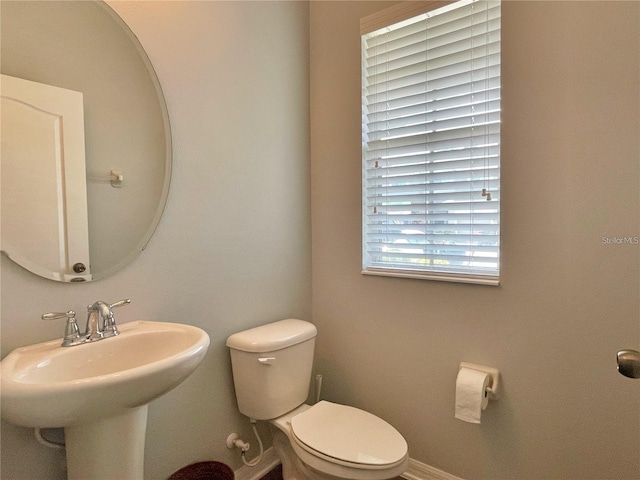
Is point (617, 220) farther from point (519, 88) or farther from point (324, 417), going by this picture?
point (324, 417)

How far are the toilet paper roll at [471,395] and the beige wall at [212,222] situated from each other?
894mm

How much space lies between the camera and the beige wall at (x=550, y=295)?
3.86 ft

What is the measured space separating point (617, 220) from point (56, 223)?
1.81m

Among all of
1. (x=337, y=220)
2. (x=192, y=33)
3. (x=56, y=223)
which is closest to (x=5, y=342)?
(x=56, y=223)

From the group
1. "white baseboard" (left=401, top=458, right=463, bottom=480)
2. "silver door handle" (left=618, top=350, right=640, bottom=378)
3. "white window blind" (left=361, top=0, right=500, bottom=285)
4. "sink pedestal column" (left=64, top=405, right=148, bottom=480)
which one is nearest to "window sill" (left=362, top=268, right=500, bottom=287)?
"white window blind" (left=361, top=0, right=500, bottom=285)

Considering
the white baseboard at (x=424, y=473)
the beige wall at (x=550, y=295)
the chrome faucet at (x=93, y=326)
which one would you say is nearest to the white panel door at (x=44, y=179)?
the chrome faucet at (x=93, y=326)

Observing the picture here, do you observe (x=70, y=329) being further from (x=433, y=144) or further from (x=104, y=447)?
(x=433, y=144)

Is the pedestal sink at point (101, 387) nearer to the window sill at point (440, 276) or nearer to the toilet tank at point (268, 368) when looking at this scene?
the toilet tank at point (268, 368)

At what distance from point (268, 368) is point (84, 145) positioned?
1.05 metres

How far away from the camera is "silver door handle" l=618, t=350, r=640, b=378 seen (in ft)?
2.59

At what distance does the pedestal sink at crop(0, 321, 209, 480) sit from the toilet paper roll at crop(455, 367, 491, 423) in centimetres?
101

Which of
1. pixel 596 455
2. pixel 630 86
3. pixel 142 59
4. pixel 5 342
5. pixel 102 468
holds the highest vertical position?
pixel 142 59

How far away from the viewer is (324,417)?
4.66ft

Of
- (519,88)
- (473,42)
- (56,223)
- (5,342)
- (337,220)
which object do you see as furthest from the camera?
(337,220)
